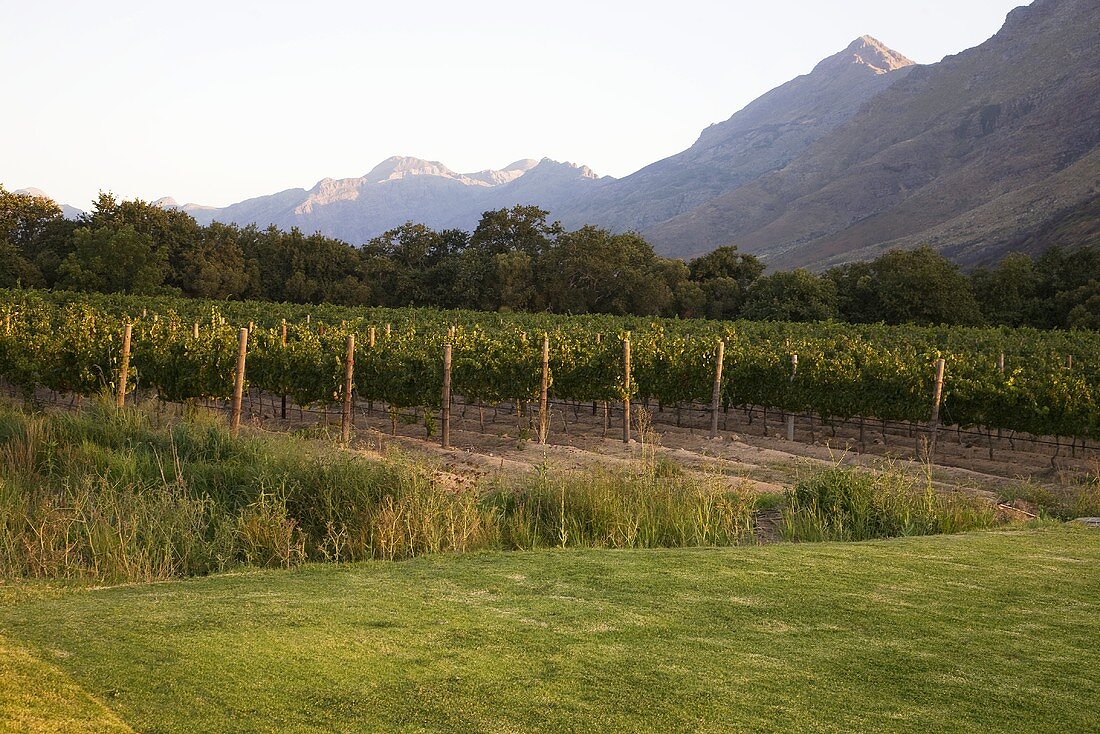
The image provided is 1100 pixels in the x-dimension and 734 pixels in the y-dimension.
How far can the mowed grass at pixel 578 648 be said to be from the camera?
3.35 metres

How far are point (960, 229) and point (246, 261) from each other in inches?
4507

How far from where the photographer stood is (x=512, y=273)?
2176 inches

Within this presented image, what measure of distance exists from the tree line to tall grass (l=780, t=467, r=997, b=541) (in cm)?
3580

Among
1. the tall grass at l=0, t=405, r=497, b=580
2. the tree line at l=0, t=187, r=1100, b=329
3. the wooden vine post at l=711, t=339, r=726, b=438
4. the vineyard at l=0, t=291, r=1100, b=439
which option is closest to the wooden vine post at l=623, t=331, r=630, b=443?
the vineyard at l=0, t=291, r=1100, b=439

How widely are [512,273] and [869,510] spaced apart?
156 ft

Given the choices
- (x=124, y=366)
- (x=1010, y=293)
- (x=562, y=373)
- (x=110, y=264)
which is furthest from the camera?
(x=110, y=264)

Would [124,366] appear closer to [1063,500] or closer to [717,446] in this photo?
[717,446]

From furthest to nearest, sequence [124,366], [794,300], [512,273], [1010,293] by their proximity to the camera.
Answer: [512,273]
[1010,293]
[794,300]
[124,366]

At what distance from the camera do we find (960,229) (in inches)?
5281

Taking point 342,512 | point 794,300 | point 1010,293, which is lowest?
point 342,512

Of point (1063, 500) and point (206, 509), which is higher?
point (1063, 500)

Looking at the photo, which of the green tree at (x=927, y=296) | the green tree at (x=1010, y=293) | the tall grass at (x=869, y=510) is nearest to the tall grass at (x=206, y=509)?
the tall grass at (x=869, y=510)

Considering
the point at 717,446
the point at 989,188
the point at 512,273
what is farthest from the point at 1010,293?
the point at 989,188

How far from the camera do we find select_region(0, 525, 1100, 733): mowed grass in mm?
3348
